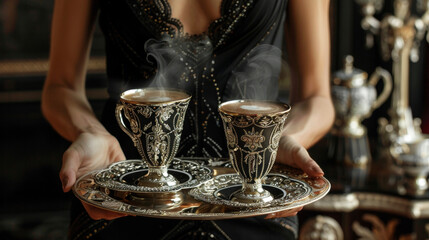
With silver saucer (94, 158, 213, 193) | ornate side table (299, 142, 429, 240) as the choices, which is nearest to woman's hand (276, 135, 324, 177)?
silver saucer (94, 158, 213, 193)

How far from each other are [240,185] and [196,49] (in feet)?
0.78

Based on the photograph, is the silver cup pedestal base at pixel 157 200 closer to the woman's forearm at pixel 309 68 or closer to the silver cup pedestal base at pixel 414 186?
the woman's forearm at pixel 309 68

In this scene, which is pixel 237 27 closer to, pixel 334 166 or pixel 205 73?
pixel 205 73

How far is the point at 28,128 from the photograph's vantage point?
227 centimetres

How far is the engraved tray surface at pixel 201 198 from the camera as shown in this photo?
28.7 inches

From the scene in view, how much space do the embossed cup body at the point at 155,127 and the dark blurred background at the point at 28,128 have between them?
57.1 inches

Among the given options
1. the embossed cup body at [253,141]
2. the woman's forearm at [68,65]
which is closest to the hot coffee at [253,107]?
the embossed cup body at [253,141]

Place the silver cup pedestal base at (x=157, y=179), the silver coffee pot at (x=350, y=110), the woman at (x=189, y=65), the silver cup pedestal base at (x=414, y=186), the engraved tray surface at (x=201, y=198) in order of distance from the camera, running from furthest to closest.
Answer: the silver coffee pot at (x=350, y=110), the silver cup pedestal base at (x=414, y=186), the woman at (x=189, y=65), the silver cup pedestal base at (x=157, y=179), the engraved tray surface at (x=201, y=198)

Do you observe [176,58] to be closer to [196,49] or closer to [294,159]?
[196,49]

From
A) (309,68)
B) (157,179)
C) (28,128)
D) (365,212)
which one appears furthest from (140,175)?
(28,128)

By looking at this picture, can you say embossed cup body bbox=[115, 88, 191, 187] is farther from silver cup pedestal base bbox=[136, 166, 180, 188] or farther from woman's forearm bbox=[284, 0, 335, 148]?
woman's forearm bbox=[284, 0, 335, 148]

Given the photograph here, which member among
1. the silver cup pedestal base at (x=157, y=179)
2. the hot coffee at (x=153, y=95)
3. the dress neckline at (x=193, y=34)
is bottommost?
the silver cup pedestal base at (x=157, y=179)

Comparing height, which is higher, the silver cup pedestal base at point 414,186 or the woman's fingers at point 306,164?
the woman's fingers at point 306,164

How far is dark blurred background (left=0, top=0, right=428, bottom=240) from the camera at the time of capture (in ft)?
7.39
